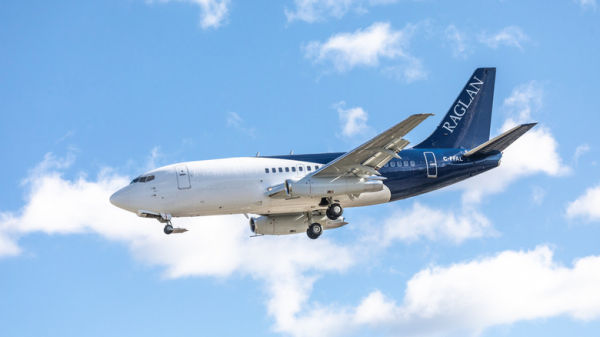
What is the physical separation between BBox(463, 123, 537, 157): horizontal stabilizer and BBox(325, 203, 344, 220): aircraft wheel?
28.1 ft

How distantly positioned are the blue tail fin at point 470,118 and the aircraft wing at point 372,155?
7.88 m

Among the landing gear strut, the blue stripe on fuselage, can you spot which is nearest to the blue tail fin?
the blue stripe on fuselage

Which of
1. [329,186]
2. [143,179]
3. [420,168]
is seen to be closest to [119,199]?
[143,179]

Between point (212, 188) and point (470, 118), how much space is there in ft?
60.7

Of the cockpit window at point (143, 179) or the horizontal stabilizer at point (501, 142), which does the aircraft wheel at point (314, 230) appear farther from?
the cockpit window at point (143, 179)

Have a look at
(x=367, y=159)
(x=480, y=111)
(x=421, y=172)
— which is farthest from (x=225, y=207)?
(x=480, y=111)

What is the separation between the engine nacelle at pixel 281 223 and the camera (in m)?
52.6

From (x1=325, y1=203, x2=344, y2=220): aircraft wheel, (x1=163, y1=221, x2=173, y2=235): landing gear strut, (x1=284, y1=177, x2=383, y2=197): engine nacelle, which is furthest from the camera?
(x1=325, y1=203, x2=344, y2=220): aircraft wheel

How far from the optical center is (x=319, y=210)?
5178 cm

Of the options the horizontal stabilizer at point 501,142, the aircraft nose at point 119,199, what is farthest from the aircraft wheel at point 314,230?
the aircraft nose at point 119,199

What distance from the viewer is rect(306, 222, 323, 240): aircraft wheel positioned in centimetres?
5234

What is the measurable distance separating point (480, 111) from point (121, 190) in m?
24.0

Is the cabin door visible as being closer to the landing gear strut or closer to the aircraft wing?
the landing gear strut

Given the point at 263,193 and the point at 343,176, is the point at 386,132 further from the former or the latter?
the point at 263,193
